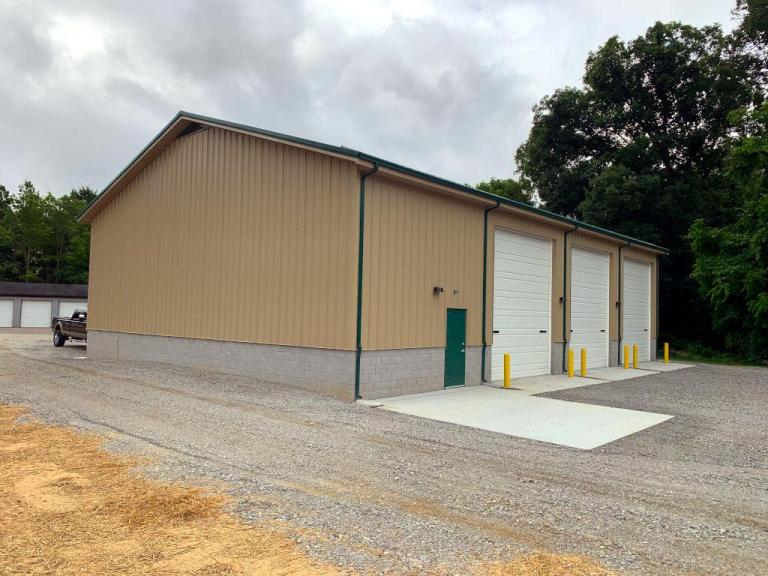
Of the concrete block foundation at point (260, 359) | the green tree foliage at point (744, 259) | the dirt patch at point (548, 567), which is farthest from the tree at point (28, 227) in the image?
the dirt patch at point (548, 567)

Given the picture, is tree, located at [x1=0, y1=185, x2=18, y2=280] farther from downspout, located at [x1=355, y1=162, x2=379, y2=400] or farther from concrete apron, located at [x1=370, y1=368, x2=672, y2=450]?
concrete apron, located at [x1=370, y1=368, x2=672, y2=450]

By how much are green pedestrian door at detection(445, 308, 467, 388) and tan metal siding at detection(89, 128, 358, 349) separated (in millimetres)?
3004

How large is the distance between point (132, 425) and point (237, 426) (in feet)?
4.69

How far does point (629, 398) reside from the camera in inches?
474

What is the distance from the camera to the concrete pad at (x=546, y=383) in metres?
13.1

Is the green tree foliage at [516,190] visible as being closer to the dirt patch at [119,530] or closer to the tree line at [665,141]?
the tree line at [665,141]

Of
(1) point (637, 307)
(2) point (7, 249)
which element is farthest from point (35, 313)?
(1) point (637, 307)

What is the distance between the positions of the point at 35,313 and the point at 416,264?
35.2 meters

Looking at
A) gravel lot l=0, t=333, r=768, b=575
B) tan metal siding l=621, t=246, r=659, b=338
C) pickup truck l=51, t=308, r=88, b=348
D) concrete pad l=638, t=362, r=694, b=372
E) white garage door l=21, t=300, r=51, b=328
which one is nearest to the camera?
gravel lot l=0, t=333, r=768, b=575

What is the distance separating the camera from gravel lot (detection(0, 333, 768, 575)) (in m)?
4.13

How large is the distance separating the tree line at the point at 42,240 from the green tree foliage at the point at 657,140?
41.5 meters

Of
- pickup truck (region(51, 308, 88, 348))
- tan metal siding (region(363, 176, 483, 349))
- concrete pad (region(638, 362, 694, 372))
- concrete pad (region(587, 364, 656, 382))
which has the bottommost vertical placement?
concrete pad (region(638, 362, 694, 372))

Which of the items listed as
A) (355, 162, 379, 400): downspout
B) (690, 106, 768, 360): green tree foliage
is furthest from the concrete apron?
(690, 106, 768, 360): green tree foliage

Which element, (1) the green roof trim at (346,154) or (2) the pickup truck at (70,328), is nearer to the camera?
(1) the green roof trim at (346,154)
